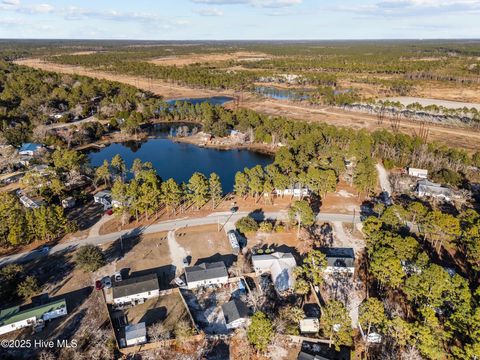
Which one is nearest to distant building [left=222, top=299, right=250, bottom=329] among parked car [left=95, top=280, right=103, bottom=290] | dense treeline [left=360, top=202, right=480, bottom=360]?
dense treeline [left=360, top=202, right=480, bottom=360]

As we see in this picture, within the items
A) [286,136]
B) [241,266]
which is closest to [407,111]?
[286,136]

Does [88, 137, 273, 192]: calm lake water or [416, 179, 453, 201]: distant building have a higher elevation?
[416, 179, 453, 201]: distant building

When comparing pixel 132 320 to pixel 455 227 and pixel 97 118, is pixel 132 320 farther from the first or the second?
pixel 97 118

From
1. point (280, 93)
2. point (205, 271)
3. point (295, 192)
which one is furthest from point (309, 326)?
point (280, 93)

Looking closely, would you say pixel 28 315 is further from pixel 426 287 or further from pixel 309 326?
pixel 426 287

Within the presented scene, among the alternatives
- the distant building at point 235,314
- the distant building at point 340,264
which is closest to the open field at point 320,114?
the distant building at point 340,264

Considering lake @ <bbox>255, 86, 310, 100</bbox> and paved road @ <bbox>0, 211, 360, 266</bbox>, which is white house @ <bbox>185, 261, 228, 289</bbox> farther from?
lake @ <bbox>255, 86, 310, 100</bbox>
